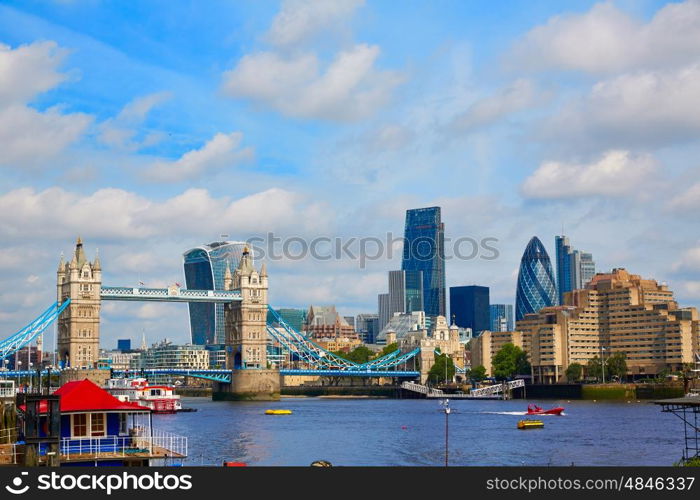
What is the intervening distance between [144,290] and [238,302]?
20.1 meters

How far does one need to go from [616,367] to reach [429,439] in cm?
11414

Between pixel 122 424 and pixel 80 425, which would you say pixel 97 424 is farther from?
pixel 122 424

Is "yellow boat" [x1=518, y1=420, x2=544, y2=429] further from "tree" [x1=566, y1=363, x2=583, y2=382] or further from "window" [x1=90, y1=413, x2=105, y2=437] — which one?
"tree" [x1=566, y1=363, x2=583, y2=382]

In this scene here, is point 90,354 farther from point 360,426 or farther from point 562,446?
point 562,446

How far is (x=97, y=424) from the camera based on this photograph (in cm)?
4144

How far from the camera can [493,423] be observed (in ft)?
335

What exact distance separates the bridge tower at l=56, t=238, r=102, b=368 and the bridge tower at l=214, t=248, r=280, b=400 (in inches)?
954

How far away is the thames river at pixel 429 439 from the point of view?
65188 millimetres

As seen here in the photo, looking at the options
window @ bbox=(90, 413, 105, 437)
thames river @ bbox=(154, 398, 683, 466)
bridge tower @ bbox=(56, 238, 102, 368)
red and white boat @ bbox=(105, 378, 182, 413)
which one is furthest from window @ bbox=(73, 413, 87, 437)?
bridge tower @ bbox=(56, 238, 102, 368)

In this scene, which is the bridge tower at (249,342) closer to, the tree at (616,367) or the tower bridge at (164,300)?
the tower bridge at (164,300)

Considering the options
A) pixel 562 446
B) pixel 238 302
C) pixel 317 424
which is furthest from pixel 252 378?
pixel 562 446

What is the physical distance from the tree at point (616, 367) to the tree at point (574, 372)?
562 cm
